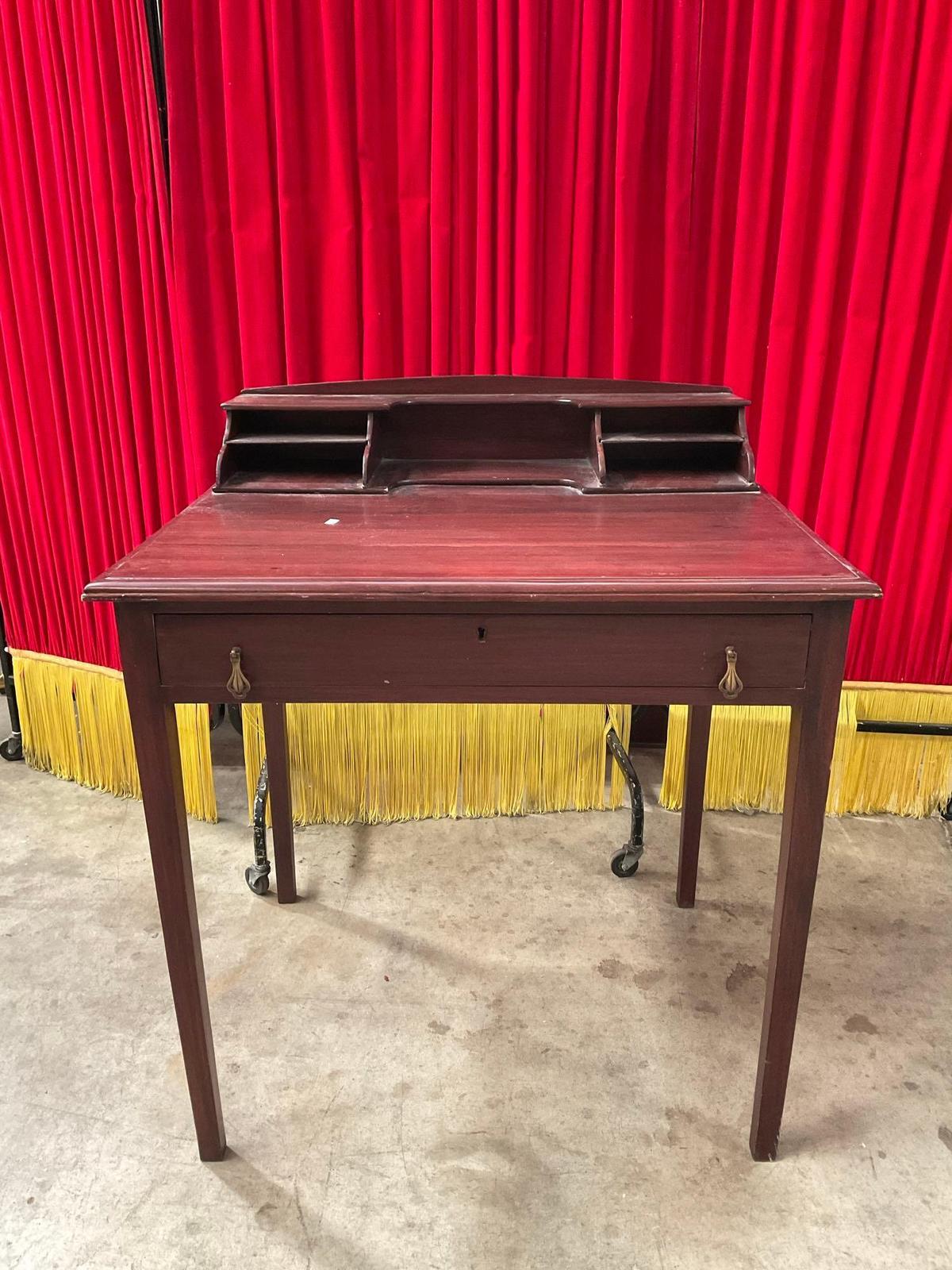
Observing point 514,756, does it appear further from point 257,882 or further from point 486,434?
point 486,434

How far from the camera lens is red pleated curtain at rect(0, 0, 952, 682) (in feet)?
5.51

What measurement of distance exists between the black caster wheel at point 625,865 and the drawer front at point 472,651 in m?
0.94

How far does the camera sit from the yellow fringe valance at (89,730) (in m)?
2.10

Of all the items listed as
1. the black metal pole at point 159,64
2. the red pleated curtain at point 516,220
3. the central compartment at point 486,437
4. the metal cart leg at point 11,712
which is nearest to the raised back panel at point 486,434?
the central compartment at point 486,437

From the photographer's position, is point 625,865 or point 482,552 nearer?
point 482,552

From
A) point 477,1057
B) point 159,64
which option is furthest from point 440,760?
point 159,64

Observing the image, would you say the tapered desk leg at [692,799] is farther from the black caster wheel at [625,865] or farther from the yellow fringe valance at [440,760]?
the yellow fringe valance at [440,760]

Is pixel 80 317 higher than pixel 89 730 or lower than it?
higher

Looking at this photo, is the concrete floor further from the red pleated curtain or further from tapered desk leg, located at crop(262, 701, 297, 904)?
the red pleated curtain

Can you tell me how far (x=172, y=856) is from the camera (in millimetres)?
1153

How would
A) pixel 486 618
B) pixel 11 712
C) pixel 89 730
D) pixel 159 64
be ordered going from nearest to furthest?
pixel 486 618 → pixel 159 64 → pixel 89 730 → pixel 11 712

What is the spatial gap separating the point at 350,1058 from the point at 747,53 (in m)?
1.90

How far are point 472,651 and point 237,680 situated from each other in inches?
10.8

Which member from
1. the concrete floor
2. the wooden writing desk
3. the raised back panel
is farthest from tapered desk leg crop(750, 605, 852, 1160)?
the raised back panel
